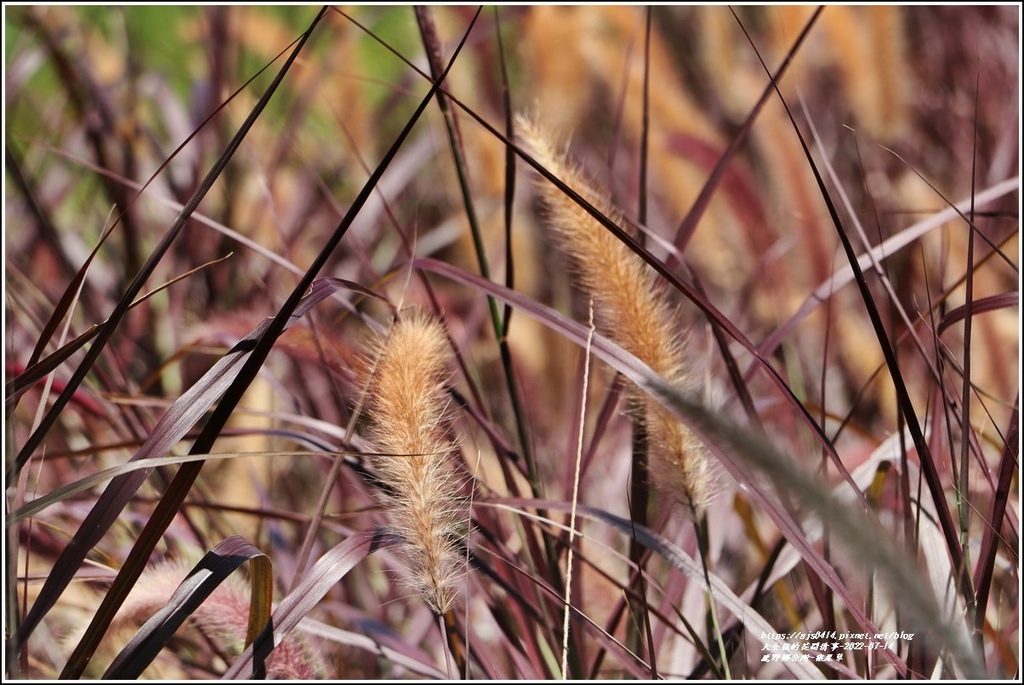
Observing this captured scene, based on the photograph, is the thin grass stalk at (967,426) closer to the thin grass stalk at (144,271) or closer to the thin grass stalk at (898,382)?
the thin grass stalk at (898,382)

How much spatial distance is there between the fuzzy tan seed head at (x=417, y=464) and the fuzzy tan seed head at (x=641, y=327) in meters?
0.13

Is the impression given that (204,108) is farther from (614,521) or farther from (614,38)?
(614,521)

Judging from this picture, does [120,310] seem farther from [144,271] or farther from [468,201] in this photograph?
[468,201]

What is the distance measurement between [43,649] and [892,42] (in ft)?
4.81

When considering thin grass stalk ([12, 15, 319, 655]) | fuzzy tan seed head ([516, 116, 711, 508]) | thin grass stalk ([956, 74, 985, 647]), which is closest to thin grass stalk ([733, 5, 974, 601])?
thin grass stalk ([956, 74, 985, 647])

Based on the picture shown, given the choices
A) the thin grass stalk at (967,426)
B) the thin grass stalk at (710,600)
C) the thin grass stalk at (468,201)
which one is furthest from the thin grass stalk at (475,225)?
the thin grass stalk at (967,426)

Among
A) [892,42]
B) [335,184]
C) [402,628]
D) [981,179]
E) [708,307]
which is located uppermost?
[892,42]

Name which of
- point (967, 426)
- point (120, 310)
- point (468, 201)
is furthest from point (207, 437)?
point (967, 426)

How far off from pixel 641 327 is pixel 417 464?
0.17m

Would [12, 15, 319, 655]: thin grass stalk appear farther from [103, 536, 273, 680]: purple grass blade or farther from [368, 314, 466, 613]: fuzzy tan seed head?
[368, 314, 466, 613]: fuzzy tan seed head

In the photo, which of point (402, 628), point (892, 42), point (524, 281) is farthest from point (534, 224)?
point (402, 628)

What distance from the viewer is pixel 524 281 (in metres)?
1.21

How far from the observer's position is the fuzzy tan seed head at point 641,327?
1.66 ft

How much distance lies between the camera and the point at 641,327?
510 mm
